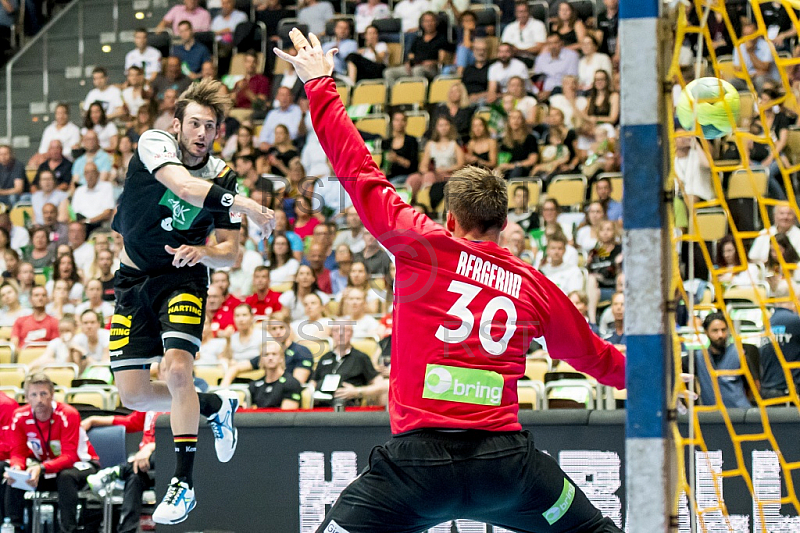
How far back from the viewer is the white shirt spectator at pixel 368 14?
16.5 metres

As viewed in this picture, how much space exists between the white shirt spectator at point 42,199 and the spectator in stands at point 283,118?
3.12 metres

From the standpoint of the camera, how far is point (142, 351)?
23.3 feet

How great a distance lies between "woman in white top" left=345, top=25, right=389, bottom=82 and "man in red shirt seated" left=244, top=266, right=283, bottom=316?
4477mm

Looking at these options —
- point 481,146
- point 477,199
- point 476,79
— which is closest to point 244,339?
point 481,146

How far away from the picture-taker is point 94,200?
51.6 feet

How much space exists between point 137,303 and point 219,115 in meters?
1.34

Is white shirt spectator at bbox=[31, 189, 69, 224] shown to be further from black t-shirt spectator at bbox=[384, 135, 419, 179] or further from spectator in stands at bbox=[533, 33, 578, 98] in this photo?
spectator in stands at bbox=[533, 33, 578, 98]

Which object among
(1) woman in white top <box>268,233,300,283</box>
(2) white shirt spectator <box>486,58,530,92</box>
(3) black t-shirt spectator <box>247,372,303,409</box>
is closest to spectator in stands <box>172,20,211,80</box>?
(2) white shirt spectator <box>486,58,530,92</box>

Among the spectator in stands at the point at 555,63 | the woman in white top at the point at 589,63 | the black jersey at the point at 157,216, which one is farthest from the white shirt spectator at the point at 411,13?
the black jersey at the point at 157,216

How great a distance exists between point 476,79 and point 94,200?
18.9ft

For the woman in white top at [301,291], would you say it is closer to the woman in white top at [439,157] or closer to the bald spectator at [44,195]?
the woman in white top at [439,157]

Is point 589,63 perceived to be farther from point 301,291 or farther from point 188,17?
point 188,17

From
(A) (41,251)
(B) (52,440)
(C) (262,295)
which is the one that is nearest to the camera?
(B) (52,440)

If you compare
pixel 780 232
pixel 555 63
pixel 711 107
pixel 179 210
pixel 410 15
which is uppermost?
pixel 410 15
